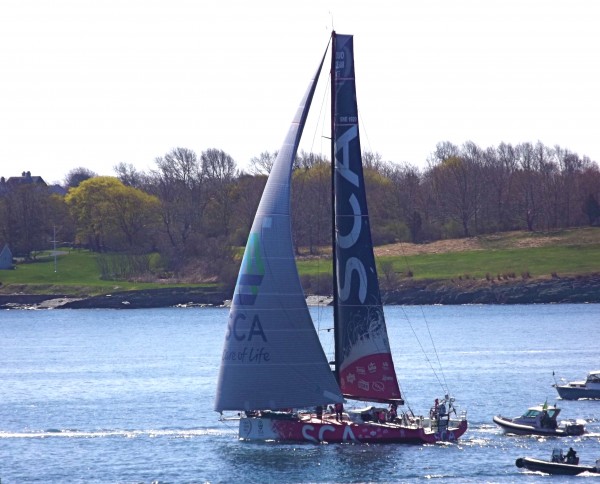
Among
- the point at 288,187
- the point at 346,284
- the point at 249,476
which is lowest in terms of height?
the point at 249,476

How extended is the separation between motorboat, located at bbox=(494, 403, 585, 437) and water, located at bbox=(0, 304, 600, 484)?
1.60ft

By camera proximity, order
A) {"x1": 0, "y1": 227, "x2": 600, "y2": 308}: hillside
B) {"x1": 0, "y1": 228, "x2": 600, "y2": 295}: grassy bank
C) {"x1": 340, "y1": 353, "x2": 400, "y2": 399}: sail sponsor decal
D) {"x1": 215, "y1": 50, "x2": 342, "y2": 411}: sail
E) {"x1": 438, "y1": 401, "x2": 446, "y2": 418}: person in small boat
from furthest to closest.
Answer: {"x1": 0, "y1": 228, "x2": 600, "y2": 295}: grassy bank, {"x1": 0, "y1": 227, "x2": 600, "y2": 308}: hillside, {"x1": 340, "y1": 353, "x2": 400, "y2": 399}: sail sponsor decal, {"x1": 438, "y1": 401, "x2": 446, "y2": 418}: person in small boat, {"x1": 215, "y1": 50, "x2": 342, "y2": 411}: sail

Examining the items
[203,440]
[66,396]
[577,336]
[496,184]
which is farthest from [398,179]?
[203,440]

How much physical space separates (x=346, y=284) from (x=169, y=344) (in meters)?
53.9

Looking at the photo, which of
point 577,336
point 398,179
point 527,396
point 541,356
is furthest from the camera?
point 398,179

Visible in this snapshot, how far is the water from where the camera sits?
43.2 meters

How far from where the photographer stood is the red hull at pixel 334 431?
4478 centimetres

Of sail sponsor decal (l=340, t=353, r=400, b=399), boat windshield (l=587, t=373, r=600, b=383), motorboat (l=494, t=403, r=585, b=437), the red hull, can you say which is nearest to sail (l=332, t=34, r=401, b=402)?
sail sponsor decal (l=340, t=353, r=400, b=399)

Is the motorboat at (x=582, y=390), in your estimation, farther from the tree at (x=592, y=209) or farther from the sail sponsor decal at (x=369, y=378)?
the tree at (x=592, y=209)

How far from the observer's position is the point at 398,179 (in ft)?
617

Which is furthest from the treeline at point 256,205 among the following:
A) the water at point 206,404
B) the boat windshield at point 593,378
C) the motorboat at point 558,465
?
the motorboat at point 558,465

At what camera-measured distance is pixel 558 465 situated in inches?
1629

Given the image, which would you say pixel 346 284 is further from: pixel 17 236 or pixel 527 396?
pixel 17 236

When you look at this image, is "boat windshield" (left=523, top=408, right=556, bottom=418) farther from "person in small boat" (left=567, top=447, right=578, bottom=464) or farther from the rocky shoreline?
the rocky shoreline
